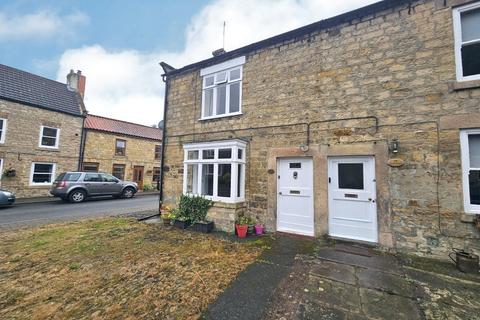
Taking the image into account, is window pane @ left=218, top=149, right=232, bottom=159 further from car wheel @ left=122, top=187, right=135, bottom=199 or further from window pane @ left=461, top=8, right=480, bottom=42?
car wheel @ left=122, top=187, right=135, bottom=199

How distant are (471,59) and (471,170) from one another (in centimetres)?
239


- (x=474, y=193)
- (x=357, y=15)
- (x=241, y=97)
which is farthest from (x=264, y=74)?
(x=474, y=193)

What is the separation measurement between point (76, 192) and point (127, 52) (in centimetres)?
1172

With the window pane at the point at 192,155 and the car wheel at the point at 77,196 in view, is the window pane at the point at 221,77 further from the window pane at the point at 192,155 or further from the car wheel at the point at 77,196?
the car wheel at the point at 77,196

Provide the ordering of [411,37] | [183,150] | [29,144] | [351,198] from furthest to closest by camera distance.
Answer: [29,144]
[183,150]
[351,198]
[411,37]

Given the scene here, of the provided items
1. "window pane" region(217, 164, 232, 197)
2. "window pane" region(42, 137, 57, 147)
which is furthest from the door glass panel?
"window pane" region(42, 137, 57, 147)

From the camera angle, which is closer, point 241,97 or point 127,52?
point 241,97

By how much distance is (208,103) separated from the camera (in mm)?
7965

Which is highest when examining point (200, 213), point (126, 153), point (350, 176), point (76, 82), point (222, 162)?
point (76, 82)

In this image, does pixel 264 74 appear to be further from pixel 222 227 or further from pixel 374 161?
pixel 222 227

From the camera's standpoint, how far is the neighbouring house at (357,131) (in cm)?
441

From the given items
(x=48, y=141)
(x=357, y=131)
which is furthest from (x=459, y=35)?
(x=48, y=141)

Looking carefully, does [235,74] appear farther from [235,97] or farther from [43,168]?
[43,168]

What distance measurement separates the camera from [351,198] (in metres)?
5.31
